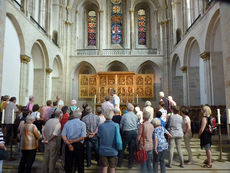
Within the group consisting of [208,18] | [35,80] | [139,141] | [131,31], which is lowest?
[139,141]

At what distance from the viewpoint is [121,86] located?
1572 cm

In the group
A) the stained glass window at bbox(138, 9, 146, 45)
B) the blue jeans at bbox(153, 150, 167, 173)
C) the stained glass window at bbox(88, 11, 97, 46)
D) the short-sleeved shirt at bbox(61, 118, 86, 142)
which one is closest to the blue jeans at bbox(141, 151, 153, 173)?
the blue jeans at bbox(153, 150, 167, 173)

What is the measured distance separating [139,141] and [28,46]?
9.03m

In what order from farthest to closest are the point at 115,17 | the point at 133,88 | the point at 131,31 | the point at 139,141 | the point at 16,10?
the point at 115,17 → the point at 131,31 → the point at 133,88 → the point at 16,10 → the point at 139,141

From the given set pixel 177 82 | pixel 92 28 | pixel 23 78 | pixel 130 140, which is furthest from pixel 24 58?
pixel 177 82

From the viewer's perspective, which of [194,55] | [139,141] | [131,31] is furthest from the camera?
[131,31]

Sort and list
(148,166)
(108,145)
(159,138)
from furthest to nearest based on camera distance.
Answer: (159,138) → (148,166) → (108,145)

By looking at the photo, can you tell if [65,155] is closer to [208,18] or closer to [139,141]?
[139,141]

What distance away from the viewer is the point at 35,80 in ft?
44.3

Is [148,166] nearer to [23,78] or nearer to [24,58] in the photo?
[23,78]

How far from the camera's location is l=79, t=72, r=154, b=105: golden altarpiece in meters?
15.7

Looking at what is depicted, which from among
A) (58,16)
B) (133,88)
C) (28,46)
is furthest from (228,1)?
(58,16)

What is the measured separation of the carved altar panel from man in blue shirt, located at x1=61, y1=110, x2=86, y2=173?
11.4 m

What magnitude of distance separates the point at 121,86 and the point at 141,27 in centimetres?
690
